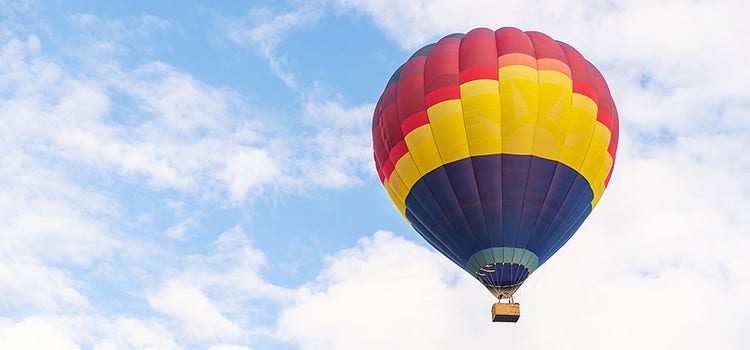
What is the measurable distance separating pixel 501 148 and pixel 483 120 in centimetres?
87

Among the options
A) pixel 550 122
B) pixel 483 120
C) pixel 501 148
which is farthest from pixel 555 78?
pixel 501 148

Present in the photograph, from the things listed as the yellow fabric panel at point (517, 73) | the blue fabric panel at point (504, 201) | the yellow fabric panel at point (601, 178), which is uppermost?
the yellow fabric panel at point (517, 73)

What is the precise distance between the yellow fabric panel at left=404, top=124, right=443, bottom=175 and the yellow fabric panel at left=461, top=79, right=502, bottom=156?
101 cm

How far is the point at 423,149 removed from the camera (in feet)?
93.8

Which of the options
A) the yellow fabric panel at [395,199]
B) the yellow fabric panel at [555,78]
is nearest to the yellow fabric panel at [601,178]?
the yellow fabric panel at [555,78]

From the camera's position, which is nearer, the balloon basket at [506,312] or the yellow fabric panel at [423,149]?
the balloon basket at [506,312]

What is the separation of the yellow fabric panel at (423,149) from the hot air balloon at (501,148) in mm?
27

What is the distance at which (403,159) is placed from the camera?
95.8 ft

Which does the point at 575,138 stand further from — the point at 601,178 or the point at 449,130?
the point at 449,130

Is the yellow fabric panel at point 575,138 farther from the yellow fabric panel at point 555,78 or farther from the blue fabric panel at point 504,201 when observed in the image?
the yellow fabric panel at point 555,78

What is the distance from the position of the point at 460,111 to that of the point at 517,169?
2.14 m

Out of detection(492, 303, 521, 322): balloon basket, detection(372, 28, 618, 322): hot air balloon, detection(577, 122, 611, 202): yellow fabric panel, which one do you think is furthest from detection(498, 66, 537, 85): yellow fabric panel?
detection(492, 303, 521, 322): balloon basket

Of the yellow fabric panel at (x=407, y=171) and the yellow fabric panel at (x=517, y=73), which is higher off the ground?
the yellow fabric panel at (x=517, y=73)

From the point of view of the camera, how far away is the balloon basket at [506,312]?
27.8 meters
